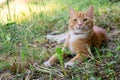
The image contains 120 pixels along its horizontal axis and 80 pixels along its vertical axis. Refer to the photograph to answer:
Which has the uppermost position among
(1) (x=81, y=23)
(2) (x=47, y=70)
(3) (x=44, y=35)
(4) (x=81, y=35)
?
(1) (x=81, y=23)

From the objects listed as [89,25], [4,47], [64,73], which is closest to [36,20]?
[4,47]

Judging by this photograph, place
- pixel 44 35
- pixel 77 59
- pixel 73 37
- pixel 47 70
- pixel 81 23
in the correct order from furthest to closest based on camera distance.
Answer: pixel 44 35, pixel 73 37, pixel 81 23, pixel 77 59, pixel 47 70

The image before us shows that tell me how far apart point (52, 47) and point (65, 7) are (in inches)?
86.5

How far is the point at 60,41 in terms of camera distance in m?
4.62

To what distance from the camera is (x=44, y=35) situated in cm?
489

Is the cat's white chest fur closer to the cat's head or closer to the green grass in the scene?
the cat's head

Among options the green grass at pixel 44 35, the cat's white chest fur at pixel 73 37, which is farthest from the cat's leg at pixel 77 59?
the cat's white chest fur at pixel 73 37

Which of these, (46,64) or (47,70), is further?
(46,64)

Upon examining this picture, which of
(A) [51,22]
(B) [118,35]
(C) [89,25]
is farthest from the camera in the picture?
(A) [51,22]

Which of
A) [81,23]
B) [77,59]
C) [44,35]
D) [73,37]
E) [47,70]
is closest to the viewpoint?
[47,70]

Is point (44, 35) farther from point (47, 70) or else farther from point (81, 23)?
point (47, 70)

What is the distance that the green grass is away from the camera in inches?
131

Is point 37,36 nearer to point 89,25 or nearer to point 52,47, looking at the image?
point 52,47

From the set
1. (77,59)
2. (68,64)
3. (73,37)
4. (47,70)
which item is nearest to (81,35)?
(73,37)
